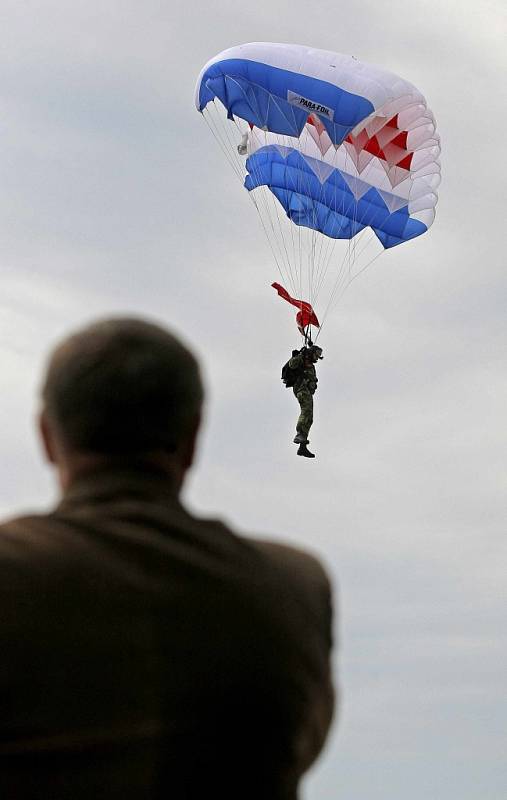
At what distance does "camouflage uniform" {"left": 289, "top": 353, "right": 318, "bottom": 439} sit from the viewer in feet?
77.3

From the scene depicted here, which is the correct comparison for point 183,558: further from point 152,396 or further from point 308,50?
point 308,50

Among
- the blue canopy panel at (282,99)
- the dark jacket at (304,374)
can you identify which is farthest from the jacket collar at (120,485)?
the dark jacket at (304,374)

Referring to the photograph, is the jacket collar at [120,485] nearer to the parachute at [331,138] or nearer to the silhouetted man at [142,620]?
the silhouetted man at [142,620]

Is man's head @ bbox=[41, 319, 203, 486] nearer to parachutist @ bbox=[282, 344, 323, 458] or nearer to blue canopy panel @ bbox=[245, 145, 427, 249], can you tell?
parachutist @ bbox=[282, 344, 323, 458]

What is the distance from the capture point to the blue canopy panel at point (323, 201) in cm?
2492

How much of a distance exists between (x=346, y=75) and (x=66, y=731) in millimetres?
21765

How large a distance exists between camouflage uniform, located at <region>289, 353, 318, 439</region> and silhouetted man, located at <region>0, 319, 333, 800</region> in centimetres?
2119

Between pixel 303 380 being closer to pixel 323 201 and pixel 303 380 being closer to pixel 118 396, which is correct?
pixel 323 201

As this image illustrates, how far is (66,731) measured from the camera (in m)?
1.96

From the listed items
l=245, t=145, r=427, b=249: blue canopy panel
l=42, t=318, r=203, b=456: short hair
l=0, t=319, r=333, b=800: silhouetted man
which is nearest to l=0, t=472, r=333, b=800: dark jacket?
l=0, t=319, r=333, b=800: silhouetted man

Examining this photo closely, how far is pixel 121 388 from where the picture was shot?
6.98 ft

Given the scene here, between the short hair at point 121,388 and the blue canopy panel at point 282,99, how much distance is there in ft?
67.4

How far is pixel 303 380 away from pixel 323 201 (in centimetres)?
351

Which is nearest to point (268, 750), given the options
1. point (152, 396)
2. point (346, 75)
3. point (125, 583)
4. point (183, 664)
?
point (183, 664)
